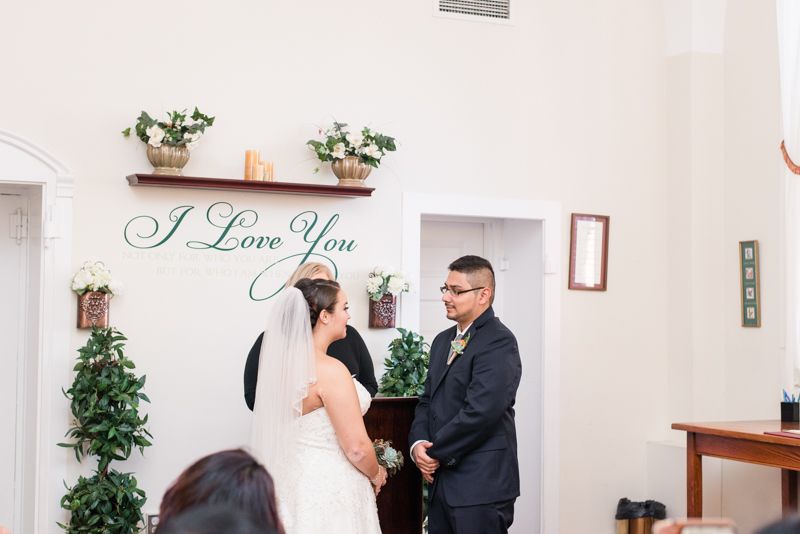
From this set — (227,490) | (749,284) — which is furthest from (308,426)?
(749,284)

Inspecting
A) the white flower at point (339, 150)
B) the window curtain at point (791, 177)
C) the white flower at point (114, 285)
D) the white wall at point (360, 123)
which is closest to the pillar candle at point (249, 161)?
the white wall at point (360, 123)

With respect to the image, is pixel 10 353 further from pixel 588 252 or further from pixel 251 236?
pixel 588 252

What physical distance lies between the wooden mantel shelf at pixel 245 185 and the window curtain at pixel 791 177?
7.59 ft

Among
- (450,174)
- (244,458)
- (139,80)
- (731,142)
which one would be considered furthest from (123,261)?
(731,142)

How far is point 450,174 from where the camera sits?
4.88 meters

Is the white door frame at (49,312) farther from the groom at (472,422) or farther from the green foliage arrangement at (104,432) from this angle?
the groom at (472,422)

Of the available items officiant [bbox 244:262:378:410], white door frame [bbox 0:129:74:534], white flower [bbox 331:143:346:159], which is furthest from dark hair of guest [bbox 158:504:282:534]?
white flower [bbox 331:143:346:159]

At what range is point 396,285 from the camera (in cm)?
Answer: 451

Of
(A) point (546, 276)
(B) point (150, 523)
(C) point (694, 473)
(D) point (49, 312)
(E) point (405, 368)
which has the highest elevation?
(A) point (546, 276)

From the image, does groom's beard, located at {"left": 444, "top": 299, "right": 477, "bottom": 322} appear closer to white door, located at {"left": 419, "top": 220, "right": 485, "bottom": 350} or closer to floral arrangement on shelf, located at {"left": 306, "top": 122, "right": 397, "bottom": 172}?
floral arrangement on shelf, located at {"left": 306, "top": 122, "right": 397, "bottom": 172}

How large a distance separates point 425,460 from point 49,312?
2126 millimetres

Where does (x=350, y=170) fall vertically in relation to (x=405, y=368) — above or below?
above

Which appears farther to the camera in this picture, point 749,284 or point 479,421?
point 749,284

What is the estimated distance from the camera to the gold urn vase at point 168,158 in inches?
161
